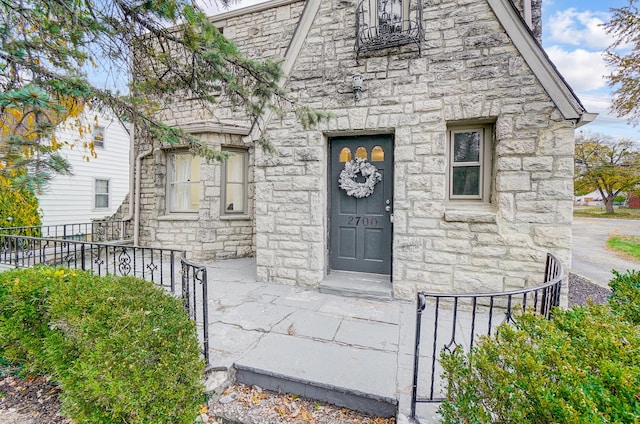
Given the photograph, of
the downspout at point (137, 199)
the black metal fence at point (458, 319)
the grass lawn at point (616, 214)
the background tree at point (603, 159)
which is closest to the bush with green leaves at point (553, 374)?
the black metal fence at point (458, 319)

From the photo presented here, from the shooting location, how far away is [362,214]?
4719 millimetres

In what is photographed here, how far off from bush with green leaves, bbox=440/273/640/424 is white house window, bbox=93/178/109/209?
14.0 m

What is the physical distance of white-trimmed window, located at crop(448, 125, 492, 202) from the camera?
4141 millimetres

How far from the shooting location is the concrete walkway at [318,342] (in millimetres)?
2316

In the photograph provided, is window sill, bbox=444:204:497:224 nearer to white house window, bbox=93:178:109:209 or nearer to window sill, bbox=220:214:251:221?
window sill, bbox=220:214:251:221

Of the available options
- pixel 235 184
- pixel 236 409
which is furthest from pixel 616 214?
pixel 236 409

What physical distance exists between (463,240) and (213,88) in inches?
156

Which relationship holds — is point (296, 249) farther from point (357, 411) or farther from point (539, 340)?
point (539, 340)

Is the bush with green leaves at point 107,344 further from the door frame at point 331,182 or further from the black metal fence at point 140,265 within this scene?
the door frame at point 331,182

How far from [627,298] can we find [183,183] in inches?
307

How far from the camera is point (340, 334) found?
3.17m

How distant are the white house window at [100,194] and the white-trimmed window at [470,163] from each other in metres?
13.1

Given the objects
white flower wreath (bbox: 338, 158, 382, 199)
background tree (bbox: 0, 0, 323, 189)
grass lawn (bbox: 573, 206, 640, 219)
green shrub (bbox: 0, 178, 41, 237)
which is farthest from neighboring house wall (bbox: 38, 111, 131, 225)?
grass lawn (bbox: 573, 206, 640, 219)

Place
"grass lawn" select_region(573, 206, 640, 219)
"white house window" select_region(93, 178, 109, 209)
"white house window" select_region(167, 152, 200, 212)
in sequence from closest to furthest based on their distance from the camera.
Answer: "white house window" select_region(167, 152, 200, 212)
"white house window" select_region(93, 178, 109, 209)
"grass lawn" select_region(573, 206, 640, 219)
